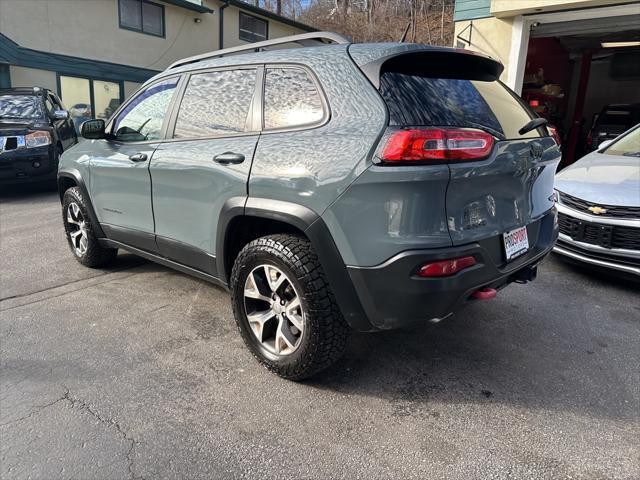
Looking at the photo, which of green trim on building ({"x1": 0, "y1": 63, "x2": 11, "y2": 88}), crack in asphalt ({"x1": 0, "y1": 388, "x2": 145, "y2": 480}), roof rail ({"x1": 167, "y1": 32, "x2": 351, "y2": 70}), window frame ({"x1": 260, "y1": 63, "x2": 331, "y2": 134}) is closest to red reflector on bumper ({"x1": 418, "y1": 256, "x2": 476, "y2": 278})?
window frame ({"x1": 260, "y1": 63, "x2": 331, "y2": 134})

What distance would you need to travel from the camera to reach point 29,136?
26.5 ft

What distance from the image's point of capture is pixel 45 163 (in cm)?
825

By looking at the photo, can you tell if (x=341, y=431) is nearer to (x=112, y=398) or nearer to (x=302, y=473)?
(x=302, y=473)

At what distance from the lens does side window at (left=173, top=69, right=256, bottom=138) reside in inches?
116

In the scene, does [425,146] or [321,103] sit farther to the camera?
[321,103]

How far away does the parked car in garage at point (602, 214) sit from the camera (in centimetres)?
399

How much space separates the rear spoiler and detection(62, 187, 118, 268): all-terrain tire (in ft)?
10.0

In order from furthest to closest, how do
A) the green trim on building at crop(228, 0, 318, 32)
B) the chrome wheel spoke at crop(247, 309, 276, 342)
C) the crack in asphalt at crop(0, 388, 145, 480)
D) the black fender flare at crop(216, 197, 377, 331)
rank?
1. the green trim on building at crop(228, 0, 318, 32)
2. the chrome wheel spoke at crop(247, 309, 276, 342)
3. the black fender flare at crop(216, 197, 377, 331)
4. the crack in asphalt at crop(0, 388, 145, 480)

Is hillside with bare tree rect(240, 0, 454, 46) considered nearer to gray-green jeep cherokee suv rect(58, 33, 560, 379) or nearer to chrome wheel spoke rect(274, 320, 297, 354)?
gray-green jeep cherokee suv rect(58, 33, 560, 379)

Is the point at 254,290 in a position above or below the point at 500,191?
below

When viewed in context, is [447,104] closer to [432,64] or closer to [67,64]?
[432,64]

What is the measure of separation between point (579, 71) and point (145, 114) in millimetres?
17429

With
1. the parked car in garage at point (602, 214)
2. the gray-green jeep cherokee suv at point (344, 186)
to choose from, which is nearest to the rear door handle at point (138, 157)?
the gray-green jeep cherokee suv at point (344, 186)

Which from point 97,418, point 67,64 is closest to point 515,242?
point 97,418
